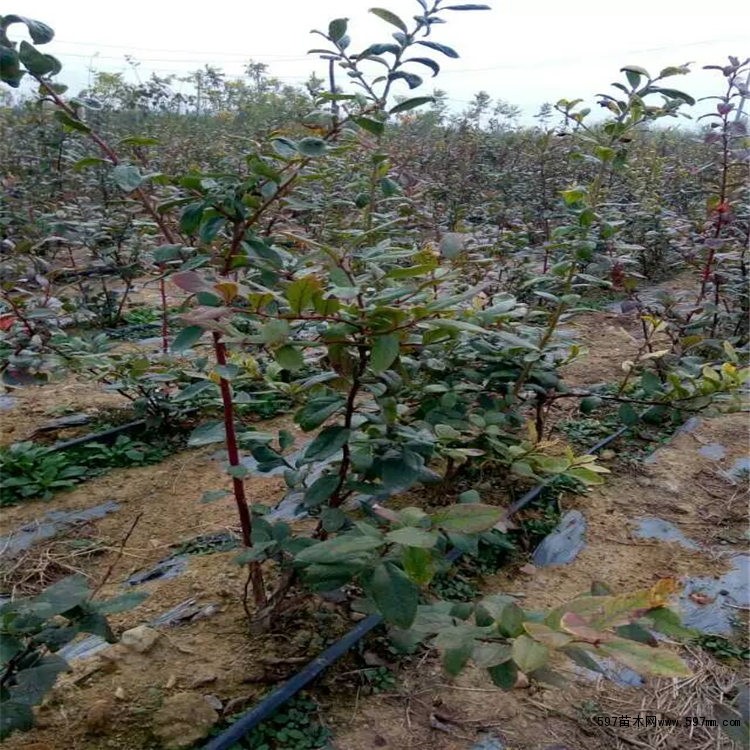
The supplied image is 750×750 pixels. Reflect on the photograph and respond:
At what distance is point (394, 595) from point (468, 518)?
0.54ft

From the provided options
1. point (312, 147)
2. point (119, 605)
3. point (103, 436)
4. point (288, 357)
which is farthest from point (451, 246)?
point (103, 436)

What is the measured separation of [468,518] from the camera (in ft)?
2.85

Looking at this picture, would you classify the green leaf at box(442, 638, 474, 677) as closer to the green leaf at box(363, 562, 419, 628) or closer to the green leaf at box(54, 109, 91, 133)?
the green leaf at box(363, 562, 419, 628)

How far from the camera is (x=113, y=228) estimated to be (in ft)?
11.1

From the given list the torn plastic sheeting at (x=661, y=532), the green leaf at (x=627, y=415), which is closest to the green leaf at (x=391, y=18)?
the green leaf at (x=627, y=415)

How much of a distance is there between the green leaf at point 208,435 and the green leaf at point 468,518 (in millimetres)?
547

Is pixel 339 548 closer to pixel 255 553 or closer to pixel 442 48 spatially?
pixel 255 553

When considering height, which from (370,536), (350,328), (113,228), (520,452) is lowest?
(520,452)

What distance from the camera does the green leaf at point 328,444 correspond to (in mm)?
1105

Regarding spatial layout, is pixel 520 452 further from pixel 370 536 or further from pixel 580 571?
pixel 370 536

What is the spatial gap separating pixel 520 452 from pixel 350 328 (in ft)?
2.58

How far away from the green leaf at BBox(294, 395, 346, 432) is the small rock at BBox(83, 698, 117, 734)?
0.62 metres

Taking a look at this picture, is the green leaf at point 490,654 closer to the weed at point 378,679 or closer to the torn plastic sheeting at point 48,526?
the weed at point 378,679

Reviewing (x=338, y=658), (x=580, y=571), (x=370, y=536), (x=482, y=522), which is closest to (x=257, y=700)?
(x=338, y=658)
